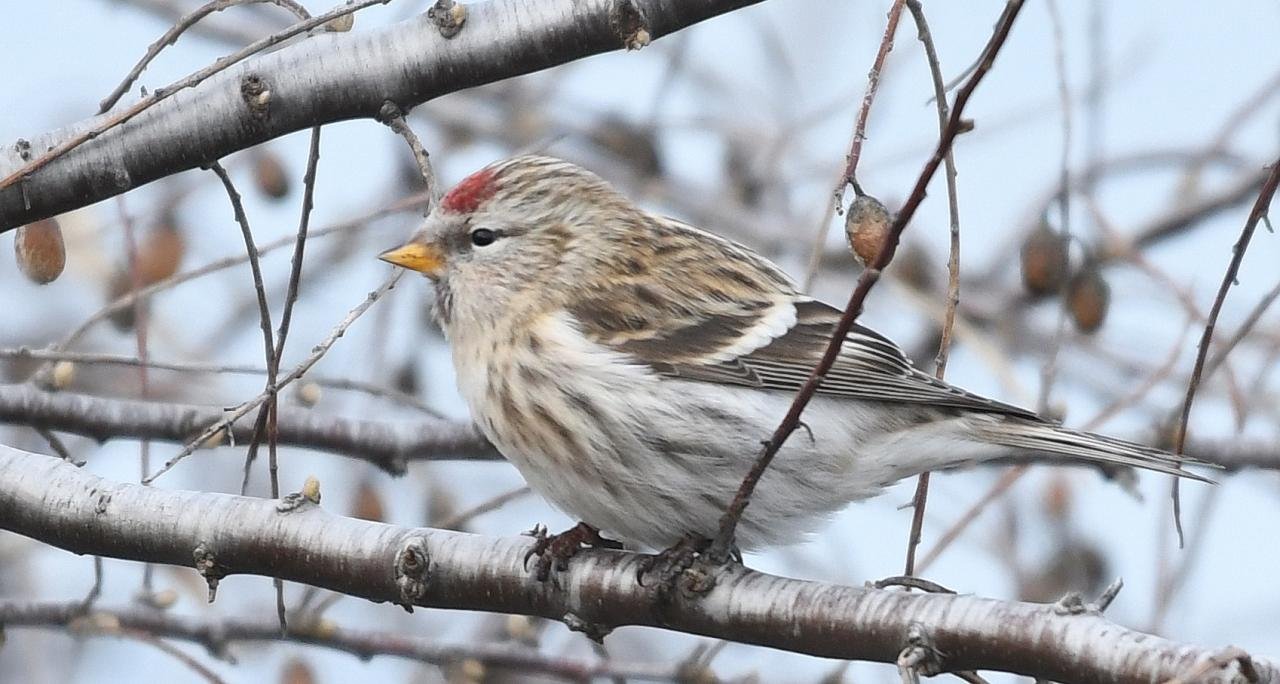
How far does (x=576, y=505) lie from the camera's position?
3008mm

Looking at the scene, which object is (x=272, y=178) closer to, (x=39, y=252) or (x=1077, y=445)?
(x=39, y=252)


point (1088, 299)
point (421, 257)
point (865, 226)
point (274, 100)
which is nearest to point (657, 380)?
point (421, 257)

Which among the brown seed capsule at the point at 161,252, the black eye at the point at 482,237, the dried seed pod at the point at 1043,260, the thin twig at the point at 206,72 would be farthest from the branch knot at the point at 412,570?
the brown seed capsule at the point at 161,252

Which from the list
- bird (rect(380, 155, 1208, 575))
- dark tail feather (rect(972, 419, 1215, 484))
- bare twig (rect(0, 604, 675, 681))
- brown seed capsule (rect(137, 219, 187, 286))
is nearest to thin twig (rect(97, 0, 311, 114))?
bird (rect(380, 155, 1208, 575))

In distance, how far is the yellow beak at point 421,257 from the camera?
3.30m

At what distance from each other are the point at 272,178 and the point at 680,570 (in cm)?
216

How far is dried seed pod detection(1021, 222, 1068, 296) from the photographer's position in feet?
12.6

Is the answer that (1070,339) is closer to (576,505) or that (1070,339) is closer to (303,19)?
(576,505)

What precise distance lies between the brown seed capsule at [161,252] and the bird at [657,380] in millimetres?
1383

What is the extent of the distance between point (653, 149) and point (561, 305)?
86.3 inches

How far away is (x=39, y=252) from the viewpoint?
2.83 m

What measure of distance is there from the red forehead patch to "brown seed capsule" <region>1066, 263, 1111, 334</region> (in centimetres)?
143

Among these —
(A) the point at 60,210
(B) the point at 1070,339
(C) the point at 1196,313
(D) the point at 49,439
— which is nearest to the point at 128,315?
(D) the point at 49,439

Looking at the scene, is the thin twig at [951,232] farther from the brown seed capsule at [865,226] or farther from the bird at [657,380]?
the bird at [657,380]
